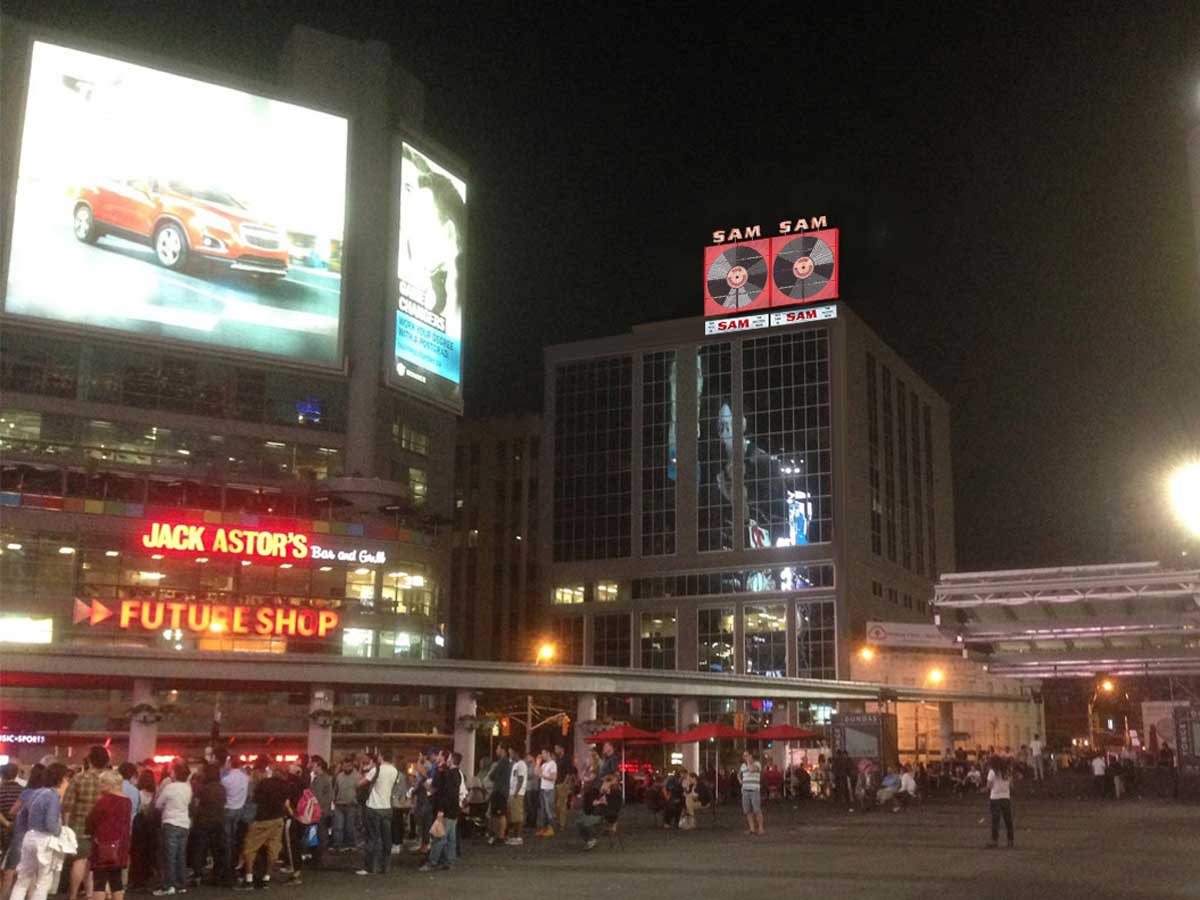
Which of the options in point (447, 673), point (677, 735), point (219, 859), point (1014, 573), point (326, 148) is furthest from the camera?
point (326, 148)

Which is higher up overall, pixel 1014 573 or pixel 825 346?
pixel 825 346

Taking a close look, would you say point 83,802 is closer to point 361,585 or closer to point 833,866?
point 833,866

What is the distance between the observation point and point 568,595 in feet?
297

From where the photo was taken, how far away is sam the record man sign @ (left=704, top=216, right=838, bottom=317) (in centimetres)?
8450

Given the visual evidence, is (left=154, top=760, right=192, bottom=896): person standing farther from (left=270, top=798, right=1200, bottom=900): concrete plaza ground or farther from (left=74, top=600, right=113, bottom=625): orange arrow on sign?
(left=74, top=600, right=113, bottom=625): orange arrow on sign

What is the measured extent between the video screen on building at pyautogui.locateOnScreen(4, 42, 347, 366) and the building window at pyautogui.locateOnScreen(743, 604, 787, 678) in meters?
35.5

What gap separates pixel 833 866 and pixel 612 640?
68896 millimetres

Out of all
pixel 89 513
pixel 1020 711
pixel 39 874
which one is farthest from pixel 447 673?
pixel 1020 711

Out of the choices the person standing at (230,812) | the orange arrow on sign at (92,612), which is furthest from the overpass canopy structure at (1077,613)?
the orange arrow on sign at (92,612)

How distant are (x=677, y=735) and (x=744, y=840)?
15.9 m

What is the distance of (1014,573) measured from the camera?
35094 millimetres

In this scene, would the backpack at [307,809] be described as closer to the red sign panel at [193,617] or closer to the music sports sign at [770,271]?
the red sign panel at [193,617]

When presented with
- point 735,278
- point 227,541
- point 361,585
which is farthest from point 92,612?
point 735,278

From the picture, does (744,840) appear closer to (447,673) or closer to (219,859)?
(219,859)
